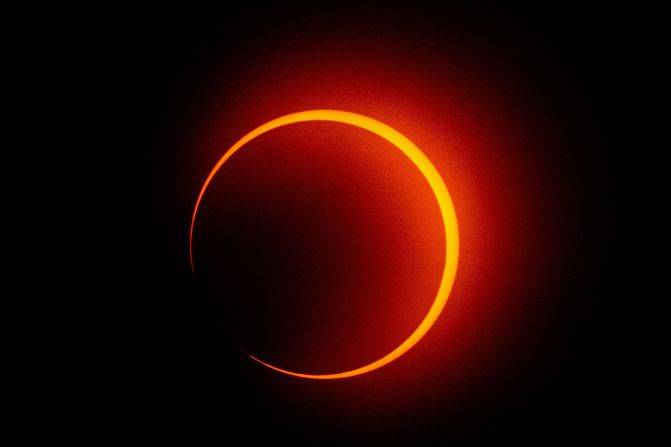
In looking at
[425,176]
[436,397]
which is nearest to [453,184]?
[425,176]

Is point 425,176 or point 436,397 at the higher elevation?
point 425,176

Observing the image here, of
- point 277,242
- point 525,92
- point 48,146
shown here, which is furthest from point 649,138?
point 48,146

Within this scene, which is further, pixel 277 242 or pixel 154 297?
pixel 154 297

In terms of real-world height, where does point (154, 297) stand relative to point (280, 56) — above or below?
below

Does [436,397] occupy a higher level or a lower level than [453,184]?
lower

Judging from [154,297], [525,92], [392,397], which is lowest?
[392,397]

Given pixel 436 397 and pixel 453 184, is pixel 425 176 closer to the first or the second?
pixel 453 184

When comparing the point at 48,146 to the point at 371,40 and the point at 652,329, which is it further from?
the point at 652,329

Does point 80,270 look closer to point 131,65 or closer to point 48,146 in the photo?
point 48,146
